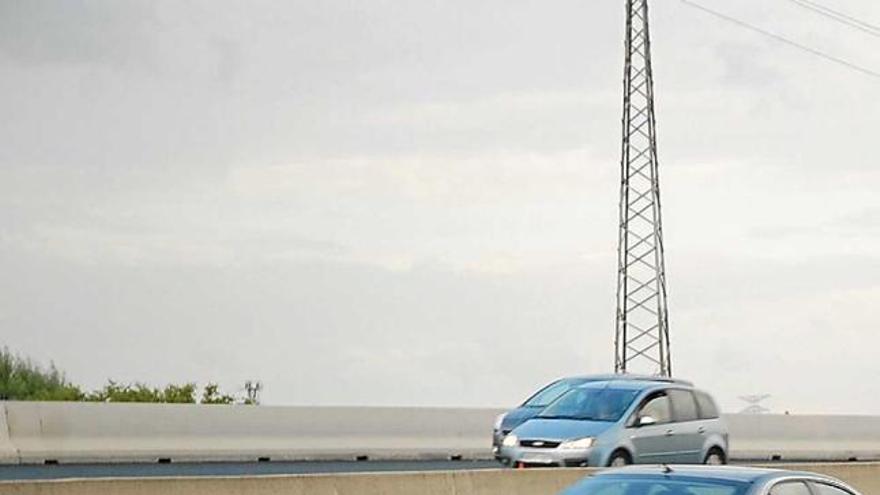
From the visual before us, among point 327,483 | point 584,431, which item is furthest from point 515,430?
point 327,483

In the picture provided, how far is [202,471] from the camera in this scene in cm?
2908

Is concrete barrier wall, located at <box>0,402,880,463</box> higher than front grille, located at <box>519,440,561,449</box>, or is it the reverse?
concrete barrier wall, located at <box>0,402,880,463</box>

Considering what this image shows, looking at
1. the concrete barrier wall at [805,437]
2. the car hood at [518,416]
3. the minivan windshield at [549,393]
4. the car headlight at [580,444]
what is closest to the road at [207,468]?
the car hood at [518,416]

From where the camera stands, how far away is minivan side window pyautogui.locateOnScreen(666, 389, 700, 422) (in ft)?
94.0

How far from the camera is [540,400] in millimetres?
30484

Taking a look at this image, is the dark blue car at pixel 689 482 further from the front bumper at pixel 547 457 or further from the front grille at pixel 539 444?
the front grille at pixel 539 444

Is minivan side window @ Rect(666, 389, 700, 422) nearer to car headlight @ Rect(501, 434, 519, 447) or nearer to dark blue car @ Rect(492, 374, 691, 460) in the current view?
dark blue car @ Rect(492, 374, 691, 460)

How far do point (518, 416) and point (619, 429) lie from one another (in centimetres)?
326

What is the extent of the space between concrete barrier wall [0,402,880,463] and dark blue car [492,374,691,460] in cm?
571

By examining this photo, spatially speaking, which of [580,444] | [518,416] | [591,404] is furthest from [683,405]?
[518,416]

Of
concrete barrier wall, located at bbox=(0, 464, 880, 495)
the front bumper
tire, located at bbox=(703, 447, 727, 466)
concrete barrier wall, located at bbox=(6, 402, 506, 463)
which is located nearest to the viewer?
concrete barrier wall, located at bbox=(0, 464, 880, 495)

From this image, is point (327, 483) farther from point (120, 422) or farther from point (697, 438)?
point (120, 422)

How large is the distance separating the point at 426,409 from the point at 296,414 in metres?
Result: 3.48

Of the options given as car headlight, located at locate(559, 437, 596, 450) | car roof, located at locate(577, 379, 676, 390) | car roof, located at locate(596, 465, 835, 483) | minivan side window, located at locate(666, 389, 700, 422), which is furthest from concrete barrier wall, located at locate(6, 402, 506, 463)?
car roof, located at locate(596, 465, 835, 483)
